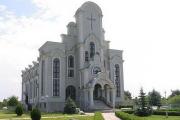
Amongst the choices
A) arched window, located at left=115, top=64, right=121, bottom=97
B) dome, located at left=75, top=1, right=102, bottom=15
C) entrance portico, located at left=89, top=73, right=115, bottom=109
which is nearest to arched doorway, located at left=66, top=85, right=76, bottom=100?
entrance portico, located at left=89, top=73, right=115, bottom=109

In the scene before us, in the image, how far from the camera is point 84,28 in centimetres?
5738

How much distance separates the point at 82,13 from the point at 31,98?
22.3 meters

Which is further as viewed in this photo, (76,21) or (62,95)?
(76,21)

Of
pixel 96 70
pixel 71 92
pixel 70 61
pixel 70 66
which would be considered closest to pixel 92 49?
pixel 70 61

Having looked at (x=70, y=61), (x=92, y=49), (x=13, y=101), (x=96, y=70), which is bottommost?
(x=13, y=101)

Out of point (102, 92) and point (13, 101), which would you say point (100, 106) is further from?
point (13, 101)

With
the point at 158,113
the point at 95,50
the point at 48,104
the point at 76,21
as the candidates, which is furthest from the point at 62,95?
the point at 158,113

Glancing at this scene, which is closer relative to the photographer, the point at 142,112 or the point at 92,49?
the point at 142,112

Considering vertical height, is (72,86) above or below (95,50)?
below

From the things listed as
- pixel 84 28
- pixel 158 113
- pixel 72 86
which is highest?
pixel 84 28

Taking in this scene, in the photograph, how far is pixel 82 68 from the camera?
54.9m

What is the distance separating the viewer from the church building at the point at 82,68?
53469 millimetres

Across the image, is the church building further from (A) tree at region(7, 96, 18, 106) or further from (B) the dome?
(A) tree at region(7, 96, 18, 106)

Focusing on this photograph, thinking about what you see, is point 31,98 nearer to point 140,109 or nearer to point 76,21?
point 76,21
